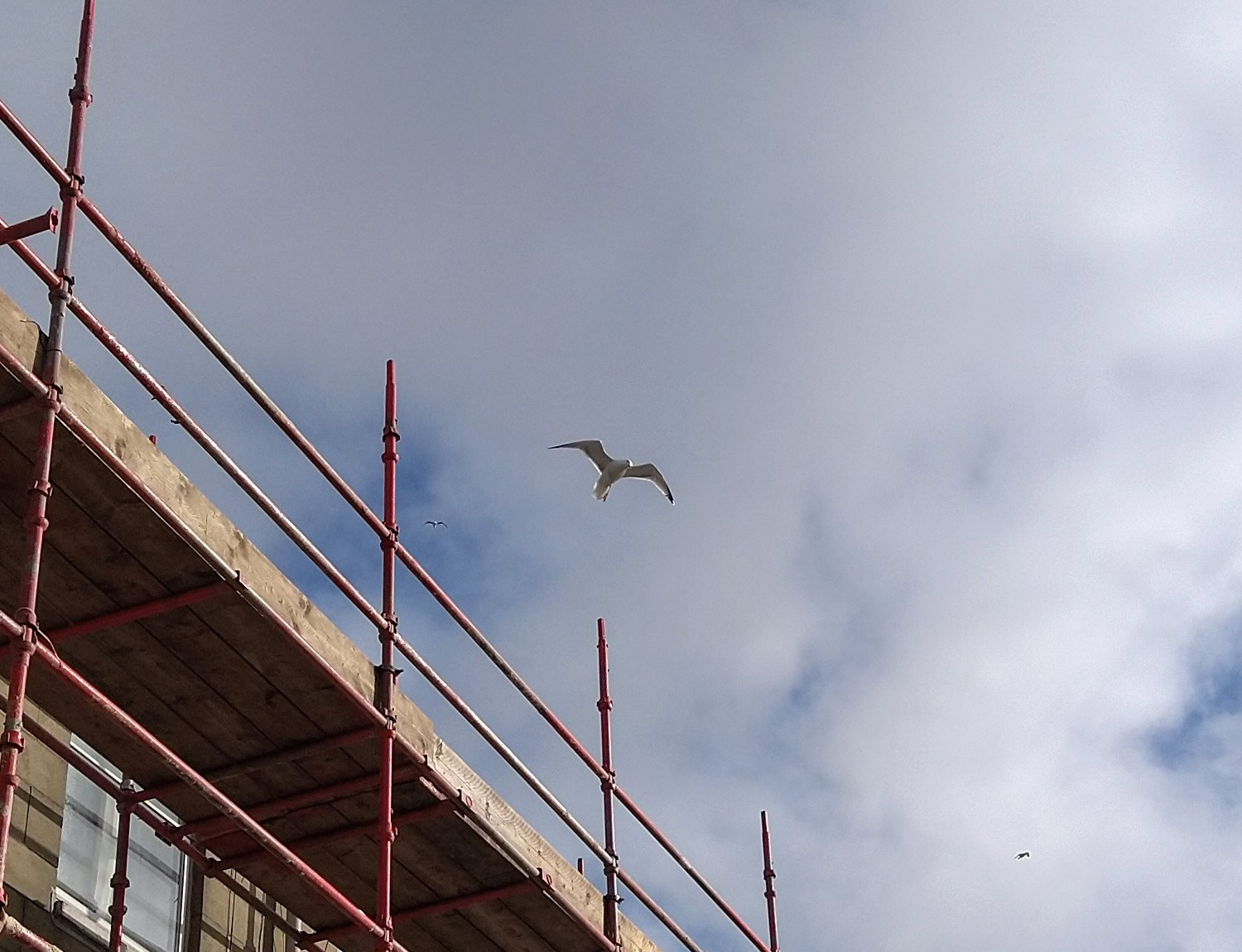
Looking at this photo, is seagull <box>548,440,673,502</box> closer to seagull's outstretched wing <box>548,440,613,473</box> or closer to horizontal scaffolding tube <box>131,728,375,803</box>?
seagull's outstretched wing <box>548,440,613,473</box>

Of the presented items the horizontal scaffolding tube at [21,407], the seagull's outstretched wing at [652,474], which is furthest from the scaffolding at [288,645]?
the seagull's outstretched wing at [652,474]

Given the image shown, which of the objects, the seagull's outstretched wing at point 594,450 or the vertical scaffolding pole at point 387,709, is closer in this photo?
the vertical scaffolding pole at point 387,709

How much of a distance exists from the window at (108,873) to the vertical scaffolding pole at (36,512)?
379 cm

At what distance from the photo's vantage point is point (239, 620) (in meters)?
9.12

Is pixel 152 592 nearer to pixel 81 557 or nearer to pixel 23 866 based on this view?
pixel 81 557

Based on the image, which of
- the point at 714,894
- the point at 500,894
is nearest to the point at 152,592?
the point at 500,894

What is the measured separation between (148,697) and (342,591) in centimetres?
124

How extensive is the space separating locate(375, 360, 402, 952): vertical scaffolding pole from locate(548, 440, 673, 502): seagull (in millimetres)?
5083

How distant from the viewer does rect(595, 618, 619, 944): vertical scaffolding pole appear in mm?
11961

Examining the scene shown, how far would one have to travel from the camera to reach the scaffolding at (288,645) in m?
7.89

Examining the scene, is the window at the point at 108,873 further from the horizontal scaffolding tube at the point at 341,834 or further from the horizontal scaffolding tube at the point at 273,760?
the horizontal scaffolding tube at the point at 273,760

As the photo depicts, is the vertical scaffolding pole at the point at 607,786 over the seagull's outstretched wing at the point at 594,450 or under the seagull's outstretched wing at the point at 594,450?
under

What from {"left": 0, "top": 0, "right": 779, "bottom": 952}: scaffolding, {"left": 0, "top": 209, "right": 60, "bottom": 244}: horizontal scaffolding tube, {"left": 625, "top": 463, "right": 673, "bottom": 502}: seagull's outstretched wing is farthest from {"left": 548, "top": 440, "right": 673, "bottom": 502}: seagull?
{"left": 0, "top": 209, "right": 60, "bottom": 244}: horizontal scaffolding tube

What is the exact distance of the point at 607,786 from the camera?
13078 millimetres
